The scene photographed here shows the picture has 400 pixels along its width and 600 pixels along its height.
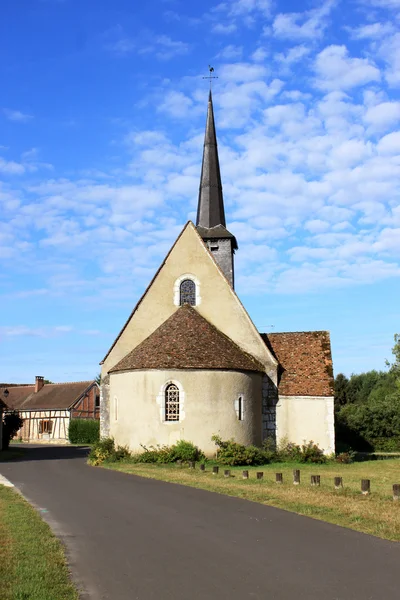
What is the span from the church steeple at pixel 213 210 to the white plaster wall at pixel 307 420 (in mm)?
7469

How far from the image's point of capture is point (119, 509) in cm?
1221

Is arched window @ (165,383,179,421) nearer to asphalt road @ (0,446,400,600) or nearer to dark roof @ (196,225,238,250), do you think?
asphalt road @ (0,446,400,600)

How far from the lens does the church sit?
78.3ft

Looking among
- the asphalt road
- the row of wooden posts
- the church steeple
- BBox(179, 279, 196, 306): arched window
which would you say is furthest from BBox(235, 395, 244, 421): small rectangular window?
the asphalt road

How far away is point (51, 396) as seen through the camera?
52.5 meters

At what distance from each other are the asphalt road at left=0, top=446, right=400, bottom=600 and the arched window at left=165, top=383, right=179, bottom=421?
9.80 meters

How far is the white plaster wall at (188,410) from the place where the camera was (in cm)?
2369

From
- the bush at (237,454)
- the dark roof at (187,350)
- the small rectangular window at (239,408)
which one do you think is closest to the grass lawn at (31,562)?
the bush at (237,454)

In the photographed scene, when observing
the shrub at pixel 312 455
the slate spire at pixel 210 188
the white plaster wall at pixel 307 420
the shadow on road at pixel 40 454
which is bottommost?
the shadow on road at pixel 40 454

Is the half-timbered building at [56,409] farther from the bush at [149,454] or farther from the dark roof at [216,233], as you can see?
the bush at [149,454]

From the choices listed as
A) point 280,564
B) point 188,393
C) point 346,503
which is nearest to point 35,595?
point 280,564

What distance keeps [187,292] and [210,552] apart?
20435mm

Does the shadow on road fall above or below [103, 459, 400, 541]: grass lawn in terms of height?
below

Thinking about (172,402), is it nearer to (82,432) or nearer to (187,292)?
(187,292)
